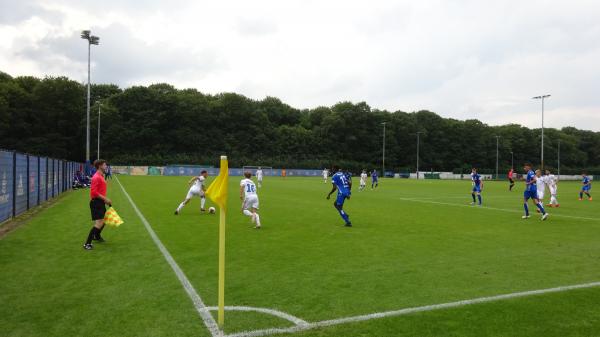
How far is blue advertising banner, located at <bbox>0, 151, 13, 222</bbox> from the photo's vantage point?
43.6 ft

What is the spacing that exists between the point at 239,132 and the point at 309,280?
310ft

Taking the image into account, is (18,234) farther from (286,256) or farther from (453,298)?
(453,298)

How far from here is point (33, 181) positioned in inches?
730

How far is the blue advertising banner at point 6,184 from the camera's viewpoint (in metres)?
13.3

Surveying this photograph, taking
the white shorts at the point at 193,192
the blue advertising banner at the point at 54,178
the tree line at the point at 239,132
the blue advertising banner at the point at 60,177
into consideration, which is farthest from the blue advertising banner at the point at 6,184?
the tree line at the point at 239,132

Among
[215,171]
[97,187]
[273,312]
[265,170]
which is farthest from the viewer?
[265,170]

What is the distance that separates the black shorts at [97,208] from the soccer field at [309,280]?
736 mm

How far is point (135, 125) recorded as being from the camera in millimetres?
88188

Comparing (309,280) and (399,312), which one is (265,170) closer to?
(309,280)

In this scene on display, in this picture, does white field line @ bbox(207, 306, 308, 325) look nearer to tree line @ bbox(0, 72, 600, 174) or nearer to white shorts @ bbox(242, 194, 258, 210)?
white shorts @ bbox(242, 194, 258, 210)

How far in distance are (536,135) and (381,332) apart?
487ft

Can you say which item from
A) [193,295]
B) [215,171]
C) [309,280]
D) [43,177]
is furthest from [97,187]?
[215,171]

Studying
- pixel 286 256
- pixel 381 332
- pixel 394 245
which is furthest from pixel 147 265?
pixel 394 245

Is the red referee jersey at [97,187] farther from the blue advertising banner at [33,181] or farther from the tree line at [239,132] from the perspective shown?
the tree line at [239,132]
